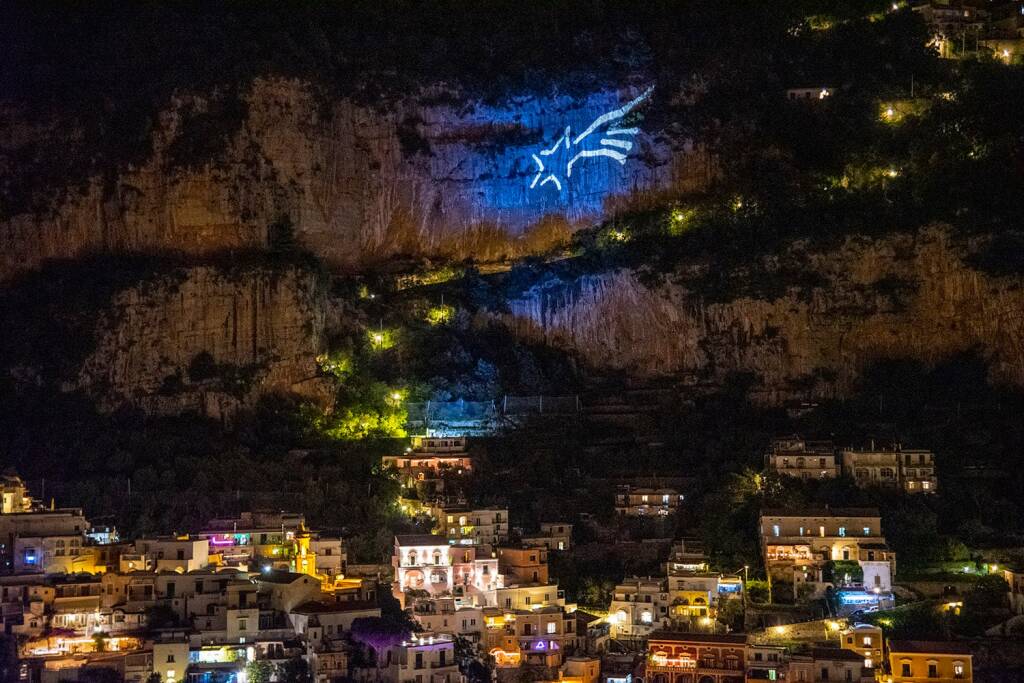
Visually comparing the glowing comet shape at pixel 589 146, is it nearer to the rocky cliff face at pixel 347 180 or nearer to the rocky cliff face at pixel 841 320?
the rocky cliff face at pixel 347 180

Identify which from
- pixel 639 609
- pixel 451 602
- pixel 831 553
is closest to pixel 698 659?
pixel 639 609

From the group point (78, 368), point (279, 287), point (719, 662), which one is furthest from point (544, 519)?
point (78, 368)

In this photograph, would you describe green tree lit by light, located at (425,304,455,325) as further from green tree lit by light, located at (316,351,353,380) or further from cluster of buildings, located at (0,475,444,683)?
cluster of buildings, located at (0,475,444,683)

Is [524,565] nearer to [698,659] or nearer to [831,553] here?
[698,659]

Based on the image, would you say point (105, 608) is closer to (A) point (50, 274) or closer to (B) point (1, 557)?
(B) point (1, 557)

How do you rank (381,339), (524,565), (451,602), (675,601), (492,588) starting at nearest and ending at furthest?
(451,602), (675,601), (492,588), (524,565), (381,339)

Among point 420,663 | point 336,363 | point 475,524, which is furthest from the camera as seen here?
point 336,363

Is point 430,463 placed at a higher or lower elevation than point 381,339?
lower
